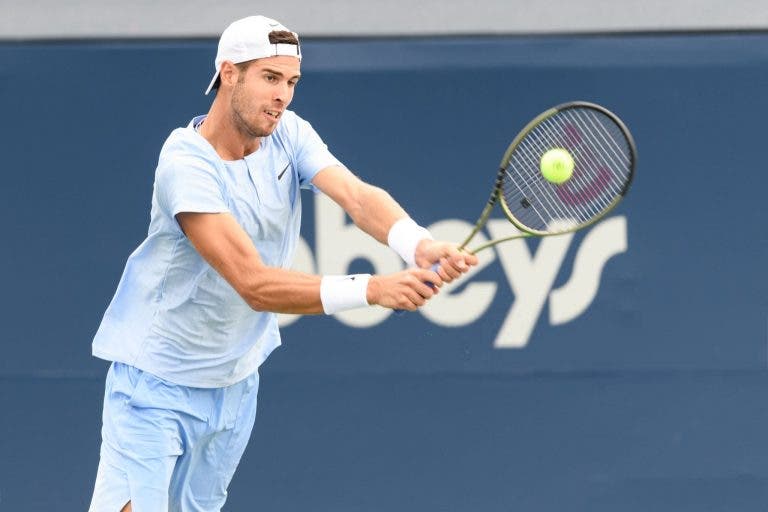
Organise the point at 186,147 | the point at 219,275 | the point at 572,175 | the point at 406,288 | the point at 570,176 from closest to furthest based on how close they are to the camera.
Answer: the point at 406,288 → the point at 186,147 → the point at 219,275 → the point at 570,176 → the point at 572,175

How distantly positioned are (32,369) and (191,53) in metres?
1.04

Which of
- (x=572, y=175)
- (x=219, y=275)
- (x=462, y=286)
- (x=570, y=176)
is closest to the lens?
(x=219, y=275)

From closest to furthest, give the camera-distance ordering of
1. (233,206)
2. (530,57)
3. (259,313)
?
(233,206)
(259,313)
(530,57)

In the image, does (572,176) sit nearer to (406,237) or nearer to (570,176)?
(570,176)

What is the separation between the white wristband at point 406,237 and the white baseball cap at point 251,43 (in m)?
0.44

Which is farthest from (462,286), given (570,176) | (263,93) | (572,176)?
(263,93)

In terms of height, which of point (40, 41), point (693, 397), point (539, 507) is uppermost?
point (40, 41)

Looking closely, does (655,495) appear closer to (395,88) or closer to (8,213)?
(395,88)

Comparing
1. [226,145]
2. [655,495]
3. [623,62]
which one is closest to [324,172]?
[226,145]

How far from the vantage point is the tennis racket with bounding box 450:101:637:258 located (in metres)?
3.84

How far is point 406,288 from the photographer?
10.7ft

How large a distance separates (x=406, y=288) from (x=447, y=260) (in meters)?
0.14

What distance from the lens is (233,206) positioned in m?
3.52

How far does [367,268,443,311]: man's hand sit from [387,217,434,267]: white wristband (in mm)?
186
